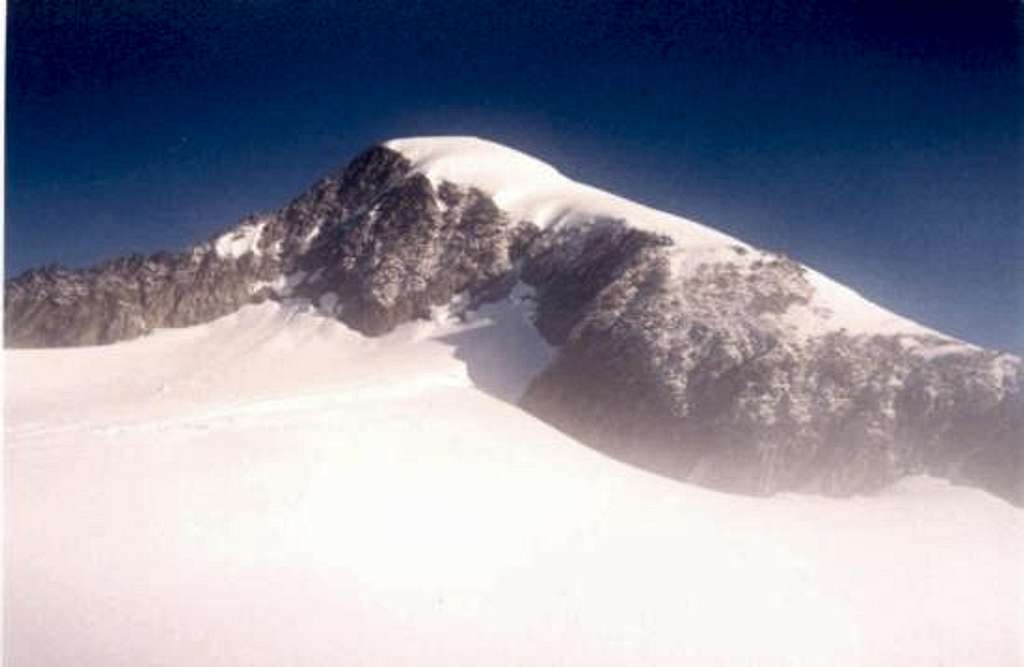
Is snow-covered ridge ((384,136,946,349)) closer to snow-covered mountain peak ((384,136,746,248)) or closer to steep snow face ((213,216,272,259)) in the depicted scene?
snow-covered mountain peak ((384,136,746,248))

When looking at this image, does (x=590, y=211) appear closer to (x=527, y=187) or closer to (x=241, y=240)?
(x=527, y=187)

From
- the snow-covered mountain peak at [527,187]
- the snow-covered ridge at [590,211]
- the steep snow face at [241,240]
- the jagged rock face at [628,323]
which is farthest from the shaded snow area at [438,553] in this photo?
the steep snow face at [241,240]

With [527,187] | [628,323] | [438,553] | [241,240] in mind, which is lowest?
[241,240]

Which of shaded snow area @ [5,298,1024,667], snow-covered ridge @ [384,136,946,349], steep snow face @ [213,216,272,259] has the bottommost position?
steep snow face @ [213,216,272,259]

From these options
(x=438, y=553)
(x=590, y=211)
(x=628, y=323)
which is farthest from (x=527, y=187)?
(x=438, y=553)

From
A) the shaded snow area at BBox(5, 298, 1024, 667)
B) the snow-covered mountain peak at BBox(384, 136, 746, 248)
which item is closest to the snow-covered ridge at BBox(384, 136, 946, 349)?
the snow-covered mountain peak at BBox(384, 136, 746, 248)

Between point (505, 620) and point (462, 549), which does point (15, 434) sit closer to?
point (462, 549)

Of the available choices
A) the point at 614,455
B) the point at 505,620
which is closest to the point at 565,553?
the point at 505,620
